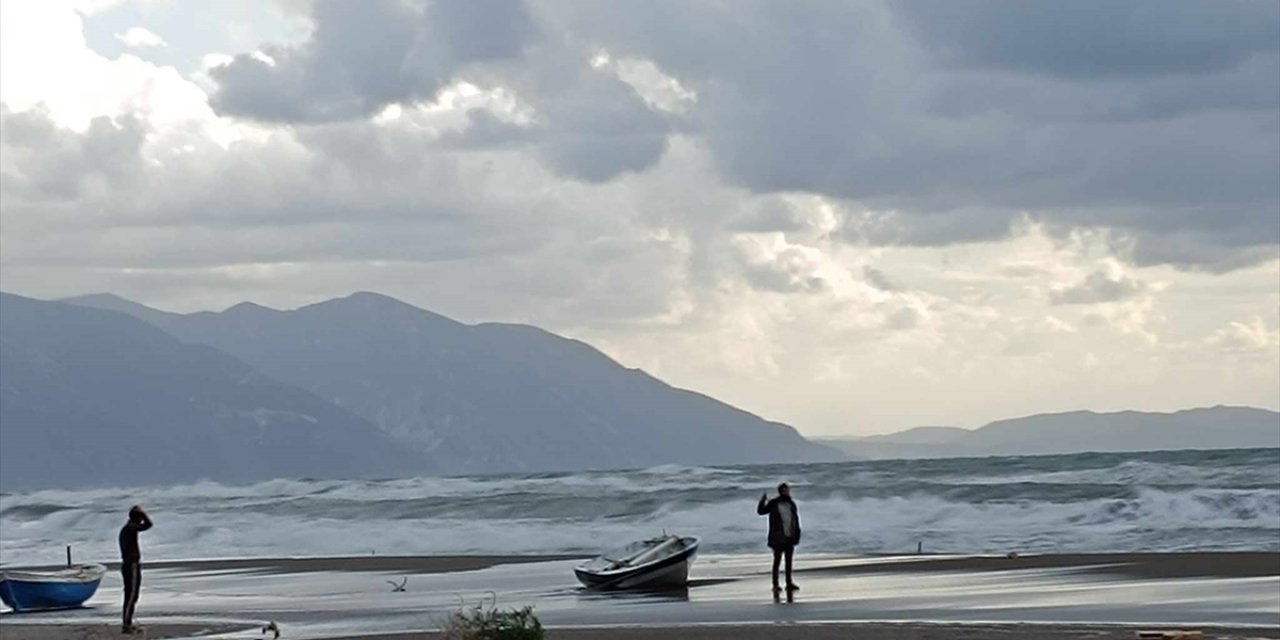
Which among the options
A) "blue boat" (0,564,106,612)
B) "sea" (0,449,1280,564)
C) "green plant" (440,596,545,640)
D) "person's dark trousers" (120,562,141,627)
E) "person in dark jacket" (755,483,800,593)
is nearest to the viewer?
"green plant" (440,596,545,640)

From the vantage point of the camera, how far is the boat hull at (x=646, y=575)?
1233 inches

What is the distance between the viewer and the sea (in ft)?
149

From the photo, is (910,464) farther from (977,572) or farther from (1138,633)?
(1138,633)

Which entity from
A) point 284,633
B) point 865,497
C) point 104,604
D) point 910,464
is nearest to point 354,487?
point 910,464

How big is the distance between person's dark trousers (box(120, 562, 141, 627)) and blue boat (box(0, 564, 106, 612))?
5.46 m

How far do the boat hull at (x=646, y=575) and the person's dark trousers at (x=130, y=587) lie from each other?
759 centimetres

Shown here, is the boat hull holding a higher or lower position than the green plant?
higher

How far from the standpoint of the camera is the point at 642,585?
31438 mm

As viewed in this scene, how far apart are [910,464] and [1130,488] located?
29.2 metres

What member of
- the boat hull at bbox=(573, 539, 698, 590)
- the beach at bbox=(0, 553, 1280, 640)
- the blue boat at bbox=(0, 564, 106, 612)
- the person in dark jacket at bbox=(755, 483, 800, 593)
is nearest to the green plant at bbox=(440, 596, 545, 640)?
the beach at bbox=(0, 553, 1280, 640)

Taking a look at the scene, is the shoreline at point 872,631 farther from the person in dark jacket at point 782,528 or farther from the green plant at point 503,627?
the person in dark jacket at point 782,528

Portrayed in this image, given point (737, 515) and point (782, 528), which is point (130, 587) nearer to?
point (782, 528)

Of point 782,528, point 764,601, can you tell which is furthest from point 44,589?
point 764,601

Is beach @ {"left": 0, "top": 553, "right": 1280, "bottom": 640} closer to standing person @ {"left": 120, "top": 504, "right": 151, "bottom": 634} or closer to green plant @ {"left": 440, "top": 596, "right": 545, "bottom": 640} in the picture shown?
standing person @ {"left": 120, "top": 504, "right": 151, "bottom": 634}
